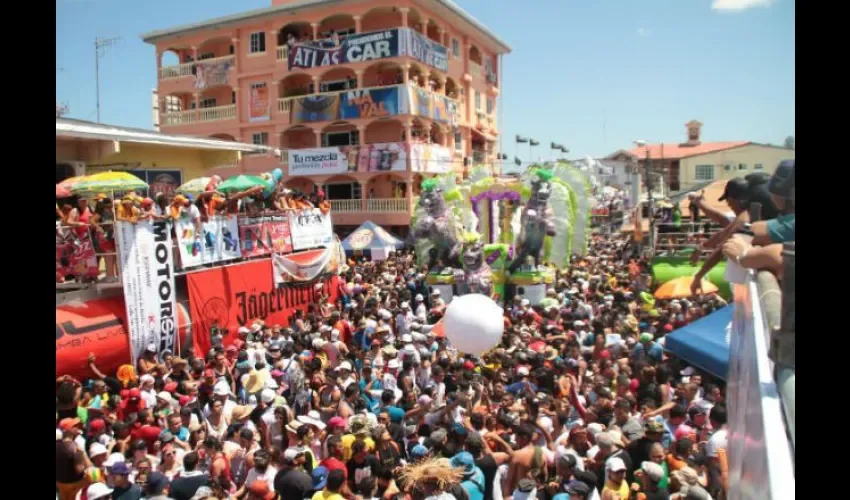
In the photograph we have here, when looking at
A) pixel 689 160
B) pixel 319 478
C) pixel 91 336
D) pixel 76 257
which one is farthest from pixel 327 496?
pixel 689 160

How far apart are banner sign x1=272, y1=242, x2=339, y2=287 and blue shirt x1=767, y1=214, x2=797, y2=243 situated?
486 inches

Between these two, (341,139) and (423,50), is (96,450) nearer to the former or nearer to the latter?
(423,50)

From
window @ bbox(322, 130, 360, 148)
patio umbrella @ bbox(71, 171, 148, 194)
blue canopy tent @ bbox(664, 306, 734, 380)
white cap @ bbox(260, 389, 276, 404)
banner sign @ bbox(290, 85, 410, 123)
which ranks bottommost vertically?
white cap @ bbox(260, 389, 276, 404)

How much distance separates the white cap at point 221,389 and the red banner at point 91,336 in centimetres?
307

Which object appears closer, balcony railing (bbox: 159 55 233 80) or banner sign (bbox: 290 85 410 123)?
banner sign (bbox: 290 85 410 123)

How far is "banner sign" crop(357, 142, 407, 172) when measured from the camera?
90.5 feet

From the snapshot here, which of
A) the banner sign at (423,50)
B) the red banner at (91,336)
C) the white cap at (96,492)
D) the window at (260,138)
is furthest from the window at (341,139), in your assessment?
the white cap at (96,492)

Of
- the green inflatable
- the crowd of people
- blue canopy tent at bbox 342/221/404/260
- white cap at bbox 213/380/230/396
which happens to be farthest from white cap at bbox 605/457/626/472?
blue canopy tent at bbox 342/221/404/260

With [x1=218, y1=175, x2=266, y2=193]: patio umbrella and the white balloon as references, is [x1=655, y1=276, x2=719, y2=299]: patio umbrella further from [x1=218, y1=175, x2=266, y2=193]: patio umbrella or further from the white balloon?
[x1=218, y1=175, x2=266, y2=193]: patio umbrella

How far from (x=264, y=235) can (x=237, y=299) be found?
1818 millimetres

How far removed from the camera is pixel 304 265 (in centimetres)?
1539

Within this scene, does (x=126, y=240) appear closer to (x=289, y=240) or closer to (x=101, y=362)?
(x=101, y=362)

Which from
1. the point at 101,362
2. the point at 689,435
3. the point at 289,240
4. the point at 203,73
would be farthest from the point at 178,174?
the point at 689,435

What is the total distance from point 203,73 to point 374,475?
97.1 feet
